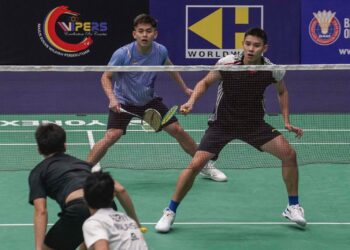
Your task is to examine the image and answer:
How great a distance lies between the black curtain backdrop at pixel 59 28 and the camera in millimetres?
14680

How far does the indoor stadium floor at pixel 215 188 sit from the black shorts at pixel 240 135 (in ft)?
2.42

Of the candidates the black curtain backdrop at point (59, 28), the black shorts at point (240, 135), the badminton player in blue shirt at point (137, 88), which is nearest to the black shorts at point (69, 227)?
the black shorts at point (240, 135)

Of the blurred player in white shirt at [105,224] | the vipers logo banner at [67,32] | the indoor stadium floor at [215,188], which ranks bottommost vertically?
the indoor stadium floor at [215,188]

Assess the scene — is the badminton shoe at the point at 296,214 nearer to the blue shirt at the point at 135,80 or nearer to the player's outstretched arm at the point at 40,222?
the blue shirt at the point at 135,80

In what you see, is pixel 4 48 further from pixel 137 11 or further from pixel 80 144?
pixel 80 144

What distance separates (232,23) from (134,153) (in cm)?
432

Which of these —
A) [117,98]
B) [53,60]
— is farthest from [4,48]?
[117,98]

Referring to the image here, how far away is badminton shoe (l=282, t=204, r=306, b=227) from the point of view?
830cm

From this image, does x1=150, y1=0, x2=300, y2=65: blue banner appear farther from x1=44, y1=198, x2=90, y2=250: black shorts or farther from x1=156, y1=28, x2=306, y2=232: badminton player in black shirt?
x1=44, y1=198, x2=90, y2=250: black shorts

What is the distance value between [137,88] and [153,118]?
1.18ft

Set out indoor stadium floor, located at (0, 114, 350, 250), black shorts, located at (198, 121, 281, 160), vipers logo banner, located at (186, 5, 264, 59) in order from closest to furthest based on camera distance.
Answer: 1. indoor stadium floor, located at (0, 114, 350, 250)
2. black shorts, located at (198, 121, 281, 160)
3. vipers logo banner, located at (186, 5, 264, 59)

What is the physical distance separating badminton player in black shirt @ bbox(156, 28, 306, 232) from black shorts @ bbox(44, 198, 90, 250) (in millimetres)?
2040

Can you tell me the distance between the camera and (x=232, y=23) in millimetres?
14664

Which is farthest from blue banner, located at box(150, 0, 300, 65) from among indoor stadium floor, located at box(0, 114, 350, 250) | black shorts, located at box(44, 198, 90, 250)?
black shorts, located at box(44, 198, 90, 250)
